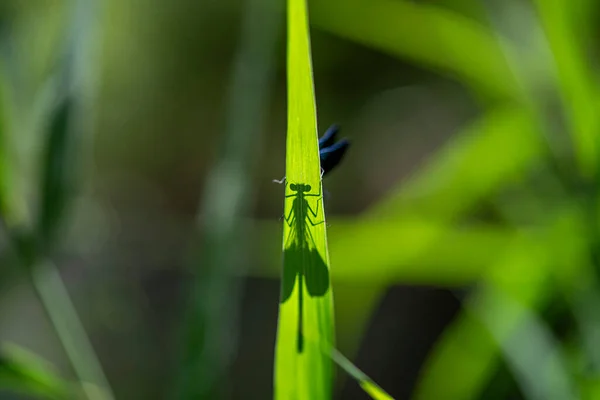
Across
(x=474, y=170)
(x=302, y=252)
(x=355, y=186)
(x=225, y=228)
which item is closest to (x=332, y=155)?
(x=302, y=252)

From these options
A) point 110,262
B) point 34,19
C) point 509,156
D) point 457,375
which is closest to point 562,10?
point 509,156

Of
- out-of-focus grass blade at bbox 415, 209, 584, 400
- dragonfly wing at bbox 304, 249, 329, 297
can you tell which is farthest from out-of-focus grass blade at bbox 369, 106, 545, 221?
dragonfly wing at bbox 304, 249, 329, 297

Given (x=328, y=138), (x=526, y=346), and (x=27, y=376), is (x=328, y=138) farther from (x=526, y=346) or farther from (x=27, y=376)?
(x=526, y=346)

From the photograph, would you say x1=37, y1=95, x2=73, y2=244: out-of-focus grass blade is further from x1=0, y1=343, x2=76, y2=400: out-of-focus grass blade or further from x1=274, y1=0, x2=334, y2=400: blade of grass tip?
x1=274, y1=0, x2=334, y2=400: blade of grass tip

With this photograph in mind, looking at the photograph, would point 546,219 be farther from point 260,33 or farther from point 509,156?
point 260,33

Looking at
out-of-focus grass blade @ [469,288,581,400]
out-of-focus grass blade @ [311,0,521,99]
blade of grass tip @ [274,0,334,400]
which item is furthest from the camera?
out-of-focus grass blade @ [311,0,521,99]
